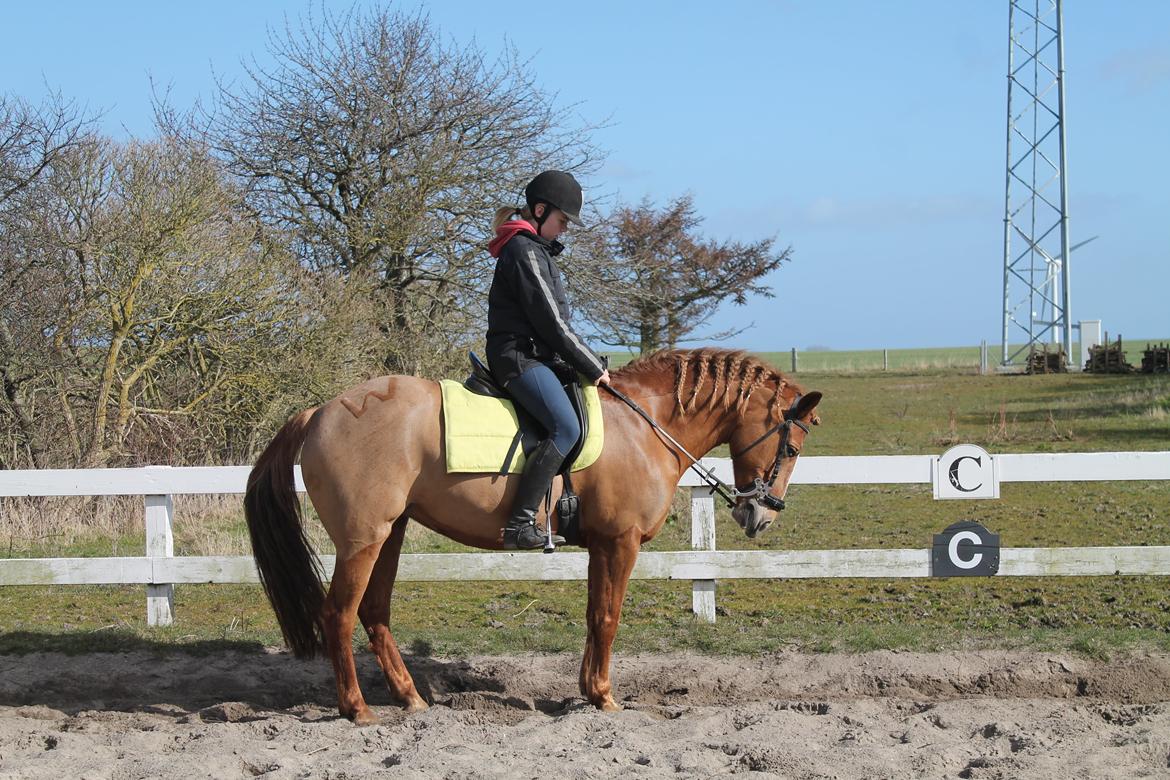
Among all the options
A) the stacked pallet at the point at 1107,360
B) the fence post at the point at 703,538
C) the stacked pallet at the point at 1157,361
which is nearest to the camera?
the fence post at the point at 703,538

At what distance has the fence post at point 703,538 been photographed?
26.5 feet

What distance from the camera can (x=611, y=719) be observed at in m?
5.67

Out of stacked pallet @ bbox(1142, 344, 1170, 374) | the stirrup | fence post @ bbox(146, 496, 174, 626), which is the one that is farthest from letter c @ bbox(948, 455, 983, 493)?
stacked pallet @ bbox(1142, 344, 1170, 374)

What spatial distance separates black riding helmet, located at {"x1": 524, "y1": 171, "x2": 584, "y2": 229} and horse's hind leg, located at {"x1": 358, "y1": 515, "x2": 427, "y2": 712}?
75.0 inches

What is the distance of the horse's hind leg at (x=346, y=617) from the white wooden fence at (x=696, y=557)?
1.85 m

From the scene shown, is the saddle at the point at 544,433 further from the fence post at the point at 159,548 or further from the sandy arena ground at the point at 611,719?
the fence post at the point at 159,548

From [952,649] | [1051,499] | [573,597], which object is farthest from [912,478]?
[1051,499]

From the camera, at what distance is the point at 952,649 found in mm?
7047

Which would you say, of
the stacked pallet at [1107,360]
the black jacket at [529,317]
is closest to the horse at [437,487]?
the black jacket at [529,317]

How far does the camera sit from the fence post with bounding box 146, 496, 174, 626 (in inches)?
A: 320

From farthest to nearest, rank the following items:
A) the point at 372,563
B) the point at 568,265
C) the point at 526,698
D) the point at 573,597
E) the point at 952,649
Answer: the point at 568,265
the point at 573,597
the point at 952,649
the point at 526,698
the point at 372,563

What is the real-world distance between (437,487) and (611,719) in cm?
150

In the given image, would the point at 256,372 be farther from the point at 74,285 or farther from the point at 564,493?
the point at 564,493

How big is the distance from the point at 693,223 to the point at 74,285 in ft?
91.3
